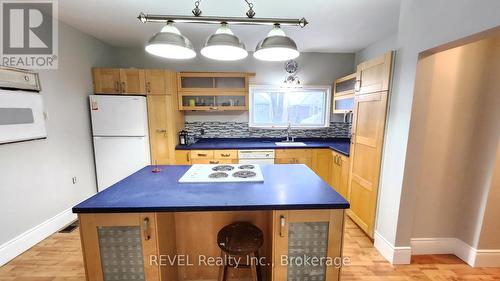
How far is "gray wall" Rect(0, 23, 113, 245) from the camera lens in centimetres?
202

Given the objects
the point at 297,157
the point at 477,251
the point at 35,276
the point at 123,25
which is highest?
the point at 123,25

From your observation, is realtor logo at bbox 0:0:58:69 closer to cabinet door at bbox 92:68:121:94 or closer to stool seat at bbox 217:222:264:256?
cabinet door at bbox 92:68:121:94

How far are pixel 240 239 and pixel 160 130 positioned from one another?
7.61 ft

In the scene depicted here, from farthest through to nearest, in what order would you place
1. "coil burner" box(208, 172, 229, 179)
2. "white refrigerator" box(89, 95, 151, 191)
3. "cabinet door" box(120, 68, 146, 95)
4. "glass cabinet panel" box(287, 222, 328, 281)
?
"cabinet door" box(120, 68, 146, 95), "white refrigerator" box(89, 95, 151, 191), "coil burner" box(208, 172, 229, 179), "glass cabinet panel" box(287, 222, 328, 281)

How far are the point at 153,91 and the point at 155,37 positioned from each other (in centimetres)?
206

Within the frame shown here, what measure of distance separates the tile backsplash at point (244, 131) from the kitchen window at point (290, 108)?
108 mm

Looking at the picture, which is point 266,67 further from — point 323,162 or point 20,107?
point 20,107

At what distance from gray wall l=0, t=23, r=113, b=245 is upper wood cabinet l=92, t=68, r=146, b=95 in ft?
0.40

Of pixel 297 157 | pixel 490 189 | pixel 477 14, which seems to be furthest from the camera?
pixel 297 157

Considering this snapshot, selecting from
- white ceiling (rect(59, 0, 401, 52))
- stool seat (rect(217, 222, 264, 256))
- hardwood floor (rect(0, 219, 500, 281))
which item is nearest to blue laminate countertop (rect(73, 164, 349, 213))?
stool seat (rect(217, 222, 264, 256))

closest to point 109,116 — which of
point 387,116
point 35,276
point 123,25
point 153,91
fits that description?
point 153,91

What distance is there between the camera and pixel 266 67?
12.0 feet

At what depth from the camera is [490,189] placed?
1.73 m

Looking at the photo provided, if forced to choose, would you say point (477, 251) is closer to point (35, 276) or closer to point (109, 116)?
point (35, 276)
